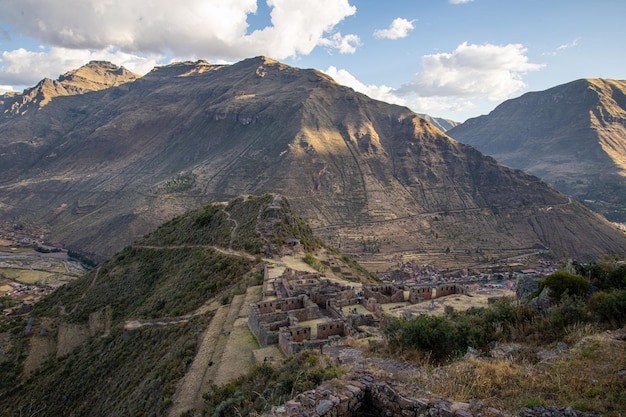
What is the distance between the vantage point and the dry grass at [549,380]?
8359 mm

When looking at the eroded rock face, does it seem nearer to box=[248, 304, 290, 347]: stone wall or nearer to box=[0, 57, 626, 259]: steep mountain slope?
box=[248, 304, 290, 347]: stone wall

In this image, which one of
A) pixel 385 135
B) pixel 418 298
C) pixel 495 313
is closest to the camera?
pixel 495 313

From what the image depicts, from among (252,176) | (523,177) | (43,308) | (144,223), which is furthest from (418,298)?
(523,177)

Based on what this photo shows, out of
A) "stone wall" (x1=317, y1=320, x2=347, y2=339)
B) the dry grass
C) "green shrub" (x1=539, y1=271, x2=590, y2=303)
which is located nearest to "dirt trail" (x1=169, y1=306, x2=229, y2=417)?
"stone wall" (x1=317, y1=320, x2=347, y2=339)

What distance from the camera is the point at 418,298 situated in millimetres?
31781

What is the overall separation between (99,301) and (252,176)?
10285 centimetres

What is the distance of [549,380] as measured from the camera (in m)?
9.52

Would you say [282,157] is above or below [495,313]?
above

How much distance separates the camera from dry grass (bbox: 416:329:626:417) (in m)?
→ 8.36

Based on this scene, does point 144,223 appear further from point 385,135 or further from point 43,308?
point 385,135

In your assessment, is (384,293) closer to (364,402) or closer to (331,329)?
(331,329)

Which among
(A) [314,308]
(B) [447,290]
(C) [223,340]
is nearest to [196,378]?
(C) [223,340]

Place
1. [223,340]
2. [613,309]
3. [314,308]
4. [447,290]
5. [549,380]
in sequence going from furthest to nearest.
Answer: [447,290]
[314,308]
[223,340]
[613,309]
[549,380]

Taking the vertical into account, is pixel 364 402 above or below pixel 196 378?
above
